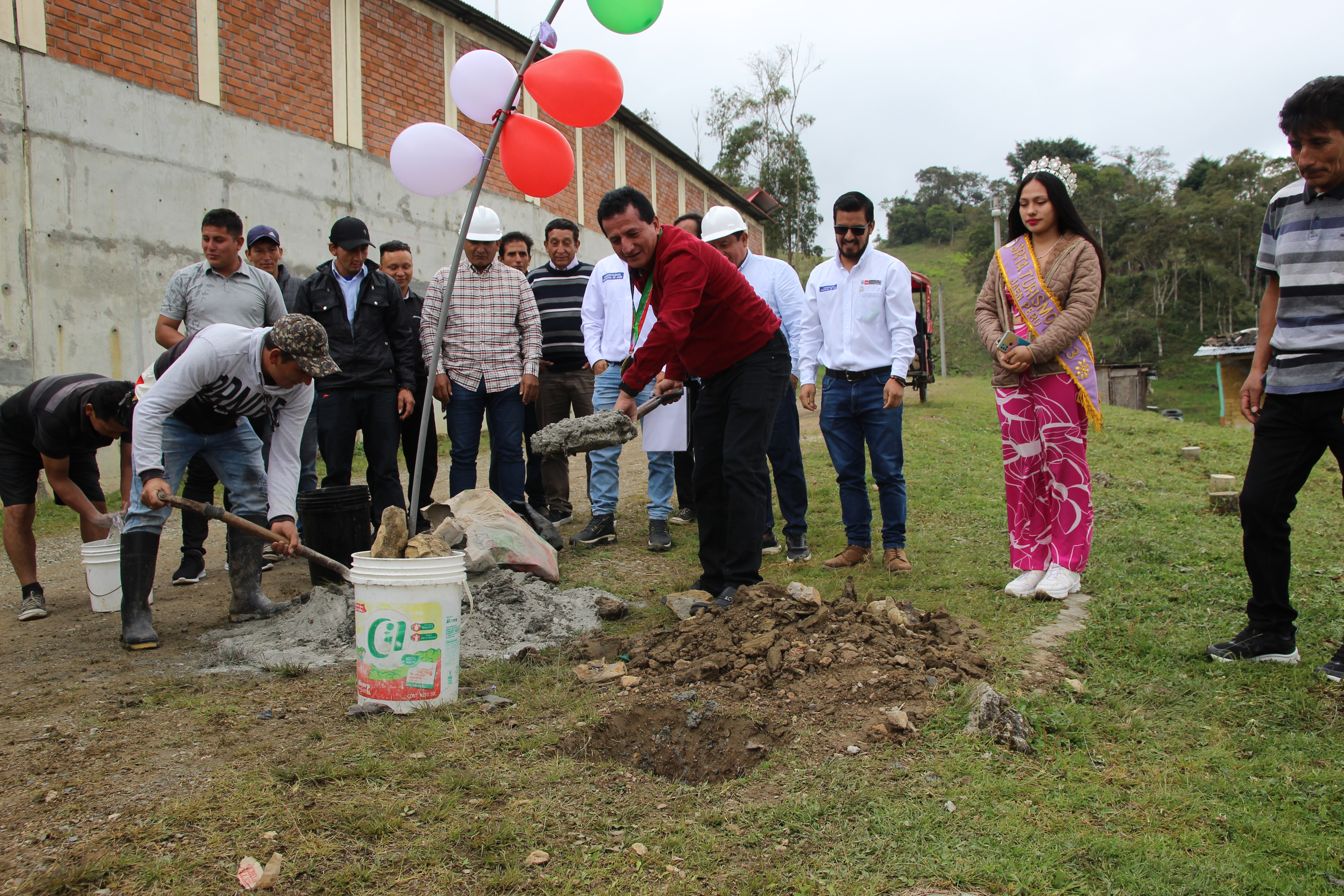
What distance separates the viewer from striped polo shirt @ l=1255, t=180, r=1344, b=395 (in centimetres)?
317

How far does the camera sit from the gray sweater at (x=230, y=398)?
3850 millimetres

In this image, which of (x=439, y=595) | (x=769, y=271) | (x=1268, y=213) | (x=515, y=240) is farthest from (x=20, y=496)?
(x=1268, y=213)

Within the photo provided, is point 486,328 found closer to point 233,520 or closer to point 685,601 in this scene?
point 233,520

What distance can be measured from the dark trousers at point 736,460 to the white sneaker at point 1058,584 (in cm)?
139

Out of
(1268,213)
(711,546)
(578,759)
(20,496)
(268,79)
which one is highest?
(268,79)

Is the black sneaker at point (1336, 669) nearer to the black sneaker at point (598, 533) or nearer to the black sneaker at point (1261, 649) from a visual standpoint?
the black sneaker at point (1261, 649)

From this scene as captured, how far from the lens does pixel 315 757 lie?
2764 mm

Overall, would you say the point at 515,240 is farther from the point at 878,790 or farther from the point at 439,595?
the point at 878,790

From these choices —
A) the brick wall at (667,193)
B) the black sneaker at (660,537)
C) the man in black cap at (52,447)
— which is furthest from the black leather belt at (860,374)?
the brick wall at (667,193)

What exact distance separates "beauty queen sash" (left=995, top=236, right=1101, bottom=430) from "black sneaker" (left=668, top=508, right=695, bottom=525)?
9.94 ft

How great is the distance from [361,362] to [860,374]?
293 cm

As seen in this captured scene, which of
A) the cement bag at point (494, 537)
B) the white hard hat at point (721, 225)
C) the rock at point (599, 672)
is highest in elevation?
the white hard hat at point (721, 225)

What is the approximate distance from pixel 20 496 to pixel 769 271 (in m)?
4.47

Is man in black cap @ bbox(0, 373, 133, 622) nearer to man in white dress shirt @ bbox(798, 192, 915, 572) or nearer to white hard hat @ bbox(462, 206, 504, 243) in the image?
white hard hat @ bbox(462, 206, 504, 243)
